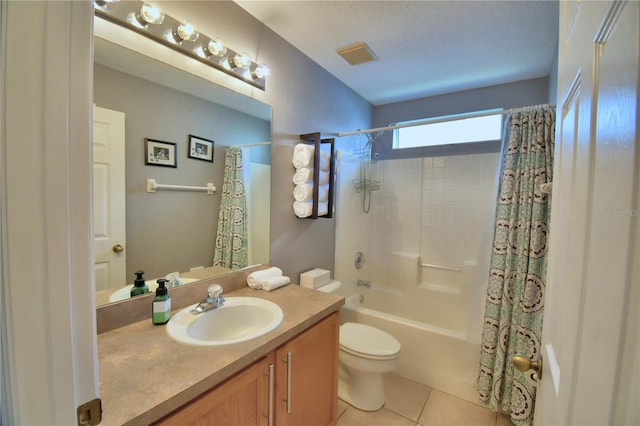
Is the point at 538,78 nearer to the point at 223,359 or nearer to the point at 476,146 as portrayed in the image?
the point at 476,146

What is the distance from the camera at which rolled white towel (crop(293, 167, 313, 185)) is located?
6.25ft

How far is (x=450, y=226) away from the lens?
8.68 ft

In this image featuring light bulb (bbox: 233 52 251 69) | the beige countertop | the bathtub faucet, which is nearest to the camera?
the beige countertop

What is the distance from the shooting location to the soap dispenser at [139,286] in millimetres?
1162

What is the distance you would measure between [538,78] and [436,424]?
9.37ft

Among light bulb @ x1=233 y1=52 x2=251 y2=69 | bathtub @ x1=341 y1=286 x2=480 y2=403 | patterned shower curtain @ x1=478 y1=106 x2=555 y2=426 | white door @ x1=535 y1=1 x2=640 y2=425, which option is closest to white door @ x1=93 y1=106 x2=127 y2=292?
light bulb @ x1=233 y1=52 x2=251 y2=69

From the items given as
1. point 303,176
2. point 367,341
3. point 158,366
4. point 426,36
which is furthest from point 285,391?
point 426,36

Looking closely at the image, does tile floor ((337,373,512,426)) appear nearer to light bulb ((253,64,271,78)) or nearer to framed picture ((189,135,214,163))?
framed picture ((189,135,214,163))

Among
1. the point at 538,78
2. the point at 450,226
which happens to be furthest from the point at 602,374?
the point at 538,78

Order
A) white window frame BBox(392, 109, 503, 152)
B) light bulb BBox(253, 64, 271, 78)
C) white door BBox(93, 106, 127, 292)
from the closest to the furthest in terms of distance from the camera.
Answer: white door BBox(93, 106, 127, 292), light bulb BBox(253, 64, 271, 78), white window frame BBox(392, 109, 503, 152)

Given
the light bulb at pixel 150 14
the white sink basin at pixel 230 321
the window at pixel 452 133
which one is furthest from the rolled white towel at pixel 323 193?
the light bulb at pixel 150 14

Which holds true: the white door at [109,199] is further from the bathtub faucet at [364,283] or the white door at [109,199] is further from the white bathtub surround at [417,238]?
the bathtub faucet at [364,283]

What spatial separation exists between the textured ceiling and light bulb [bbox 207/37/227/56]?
0.33 m

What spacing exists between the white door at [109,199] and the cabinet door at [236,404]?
0.65 m
